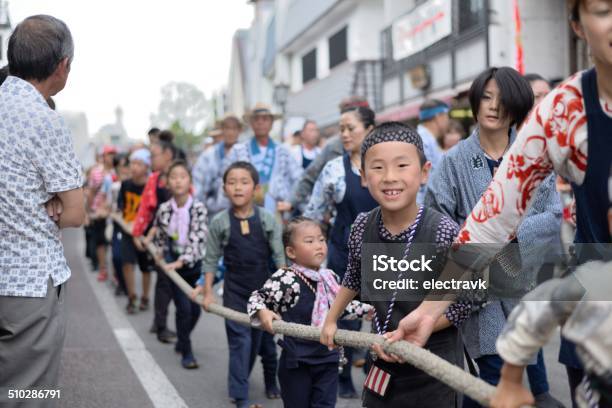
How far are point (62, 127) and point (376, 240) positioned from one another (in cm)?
134

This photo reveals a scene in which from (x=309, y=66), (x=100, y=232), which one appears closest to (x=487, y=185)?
(x=100, y=232)

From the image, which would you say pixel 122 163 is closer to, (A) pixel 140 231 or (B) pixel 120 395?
(A) pixel 140 231

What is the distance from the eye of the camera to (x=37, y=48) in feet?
11.1

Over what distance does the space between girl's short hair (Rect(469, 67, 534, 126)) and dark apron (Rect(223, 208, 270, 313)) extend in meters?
2.09

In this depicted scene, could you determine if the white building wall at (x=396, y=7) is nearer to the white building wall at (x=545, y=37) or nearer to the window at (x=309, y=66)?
the white building wall at (x=545, y=37)

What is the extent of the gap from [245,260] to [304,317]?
130 centimetres

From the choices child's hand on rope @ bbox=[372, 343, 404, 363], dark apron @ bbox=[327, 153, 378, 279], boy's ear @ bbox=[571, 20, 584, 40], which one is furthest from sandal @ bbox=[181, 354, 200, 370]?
boy's ear @ bbox=[571, 20, 584, 40]

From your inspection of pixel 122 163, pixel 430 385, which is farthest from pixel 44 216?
pixel 122 163

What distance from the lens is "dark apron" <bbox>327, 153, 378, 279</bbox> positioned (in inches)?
220

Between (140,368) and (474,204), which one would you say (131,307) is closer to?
(140,368)

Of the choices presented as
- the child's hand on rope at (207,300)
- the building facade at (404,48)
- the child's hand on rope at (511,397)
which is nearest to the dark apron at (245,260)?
the child's hand on rope at (207,300)

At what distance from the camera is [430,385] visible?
3.03 m

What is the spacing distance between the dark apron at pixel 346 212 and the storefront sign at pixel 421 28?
41.9 feet

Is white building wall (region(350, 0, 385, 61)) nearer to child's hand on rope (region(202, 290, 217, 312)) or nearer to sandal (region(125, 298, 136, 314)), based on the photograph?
sandal (region(125, 298, 136, 314))
